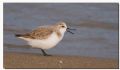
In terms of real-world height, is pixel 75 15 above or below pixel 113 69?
above

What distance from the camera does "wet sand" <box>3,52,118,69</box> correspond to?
11.4ft

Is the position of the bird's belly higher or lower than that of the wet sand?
higher

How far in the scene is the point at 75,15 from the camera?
11.4ft

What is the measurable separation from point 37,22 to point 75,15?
0.18 metres

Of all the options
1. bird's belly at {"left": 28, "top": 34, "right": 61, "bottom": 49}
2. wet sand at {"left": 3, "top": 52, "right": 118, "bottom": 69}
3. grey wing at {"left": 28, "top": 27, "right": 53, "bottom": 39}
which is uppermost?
grey wing at {"left": 28, "top": 27, "right": 53, "bottom": 39}

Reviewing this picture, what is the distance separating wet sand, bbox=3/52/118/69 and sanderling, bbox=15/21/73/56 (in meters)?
0.06

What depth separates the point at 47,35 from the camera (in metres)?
3.47

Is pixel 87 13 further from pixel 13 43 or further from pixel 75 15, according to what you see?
pixel 13 43

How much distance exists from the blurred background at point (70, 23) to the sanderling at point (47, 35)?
0.07 ft

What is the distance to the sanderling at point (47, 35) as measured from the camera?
3465mm

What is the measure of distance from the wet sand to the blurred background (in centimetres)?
2

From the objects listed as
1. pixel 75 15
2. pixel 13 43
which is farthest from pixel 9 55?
pixel 75 15

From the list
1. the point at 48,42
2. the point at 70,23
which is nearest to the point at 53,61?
the point at 48,42

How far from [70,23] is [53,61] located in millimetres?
194
